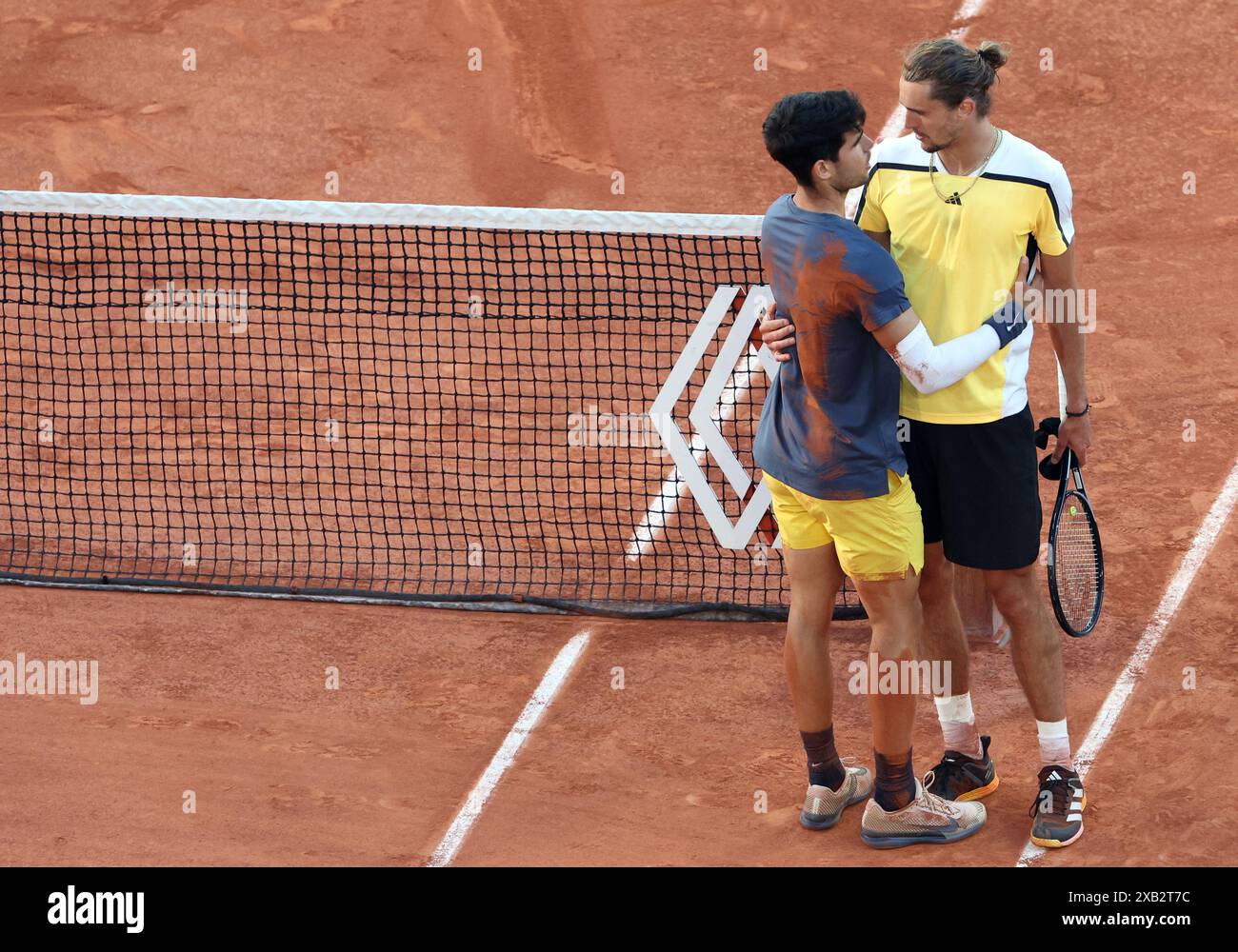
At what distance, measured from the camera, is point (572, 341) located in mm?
10133

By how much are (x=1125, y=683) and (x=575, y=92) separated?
752 centimetres

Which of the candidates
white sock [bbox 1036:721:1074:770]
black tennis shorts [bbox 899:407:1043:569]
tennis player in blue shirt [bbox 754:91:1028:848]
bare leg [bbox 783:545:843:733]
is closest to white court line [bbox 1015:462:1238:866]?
white sock [bbox 1036:721:1074:770]

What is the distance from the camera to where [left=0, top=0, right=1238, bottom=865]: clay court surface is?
6141 mm

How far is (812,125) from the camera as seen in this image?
16.3 feet

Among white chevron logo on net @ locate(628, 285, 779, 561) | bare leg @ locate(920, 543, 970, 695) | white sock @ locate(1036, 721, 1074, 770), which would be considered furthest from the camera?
white chevron logo on net @ locate(628, 285, 779, 561)

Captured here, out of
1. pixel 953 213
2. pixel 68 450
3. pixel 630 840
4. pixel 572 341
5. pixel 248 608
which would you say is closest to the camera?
pixel 953 213

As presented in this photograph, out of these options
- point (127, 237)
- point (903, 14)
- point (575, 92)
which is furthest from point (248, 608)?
point (903, 14)

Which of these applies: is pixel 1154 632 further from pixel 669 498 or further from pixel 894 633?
pixel 669 498

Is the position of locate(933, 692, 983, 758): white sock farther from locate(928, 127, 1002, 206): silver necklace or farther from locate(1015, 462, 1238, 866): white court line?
locate(928, 127, 1002, 206): silver necklace

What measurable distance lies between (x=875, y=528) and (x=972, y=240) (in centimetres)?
99

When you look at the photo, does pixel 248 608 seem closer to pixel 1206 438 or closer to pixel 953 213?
pixel 953 213

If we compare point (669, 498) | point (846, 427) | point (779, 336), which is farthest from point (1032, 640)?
point (669, 498)

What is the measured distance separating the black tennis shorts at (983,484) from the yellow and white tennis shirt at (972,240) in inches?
2.7

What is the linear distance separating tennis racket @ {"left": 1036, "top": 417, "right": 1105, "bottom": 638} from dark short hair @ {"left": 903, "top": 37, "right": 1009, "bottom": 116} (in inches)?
48.6
